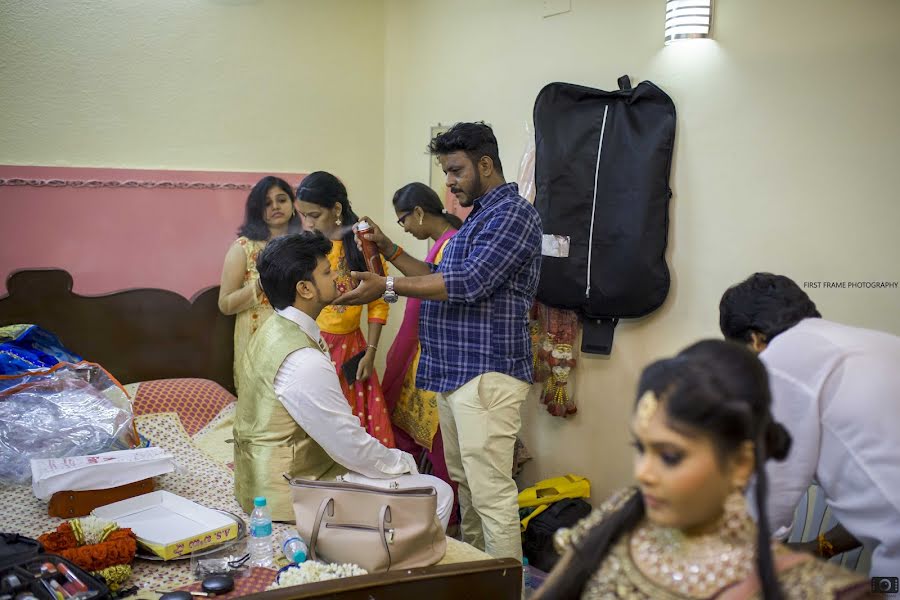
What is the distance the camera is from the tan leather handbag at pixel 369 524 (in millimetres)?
1864

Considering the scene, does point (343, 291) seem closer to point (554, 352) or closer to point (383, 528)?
point (554, 352)

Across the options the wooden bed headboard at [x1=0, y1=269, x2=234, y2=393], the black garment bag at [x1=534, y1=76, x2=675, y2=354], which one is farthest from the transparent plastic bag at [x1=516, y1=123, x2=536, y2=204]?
the wooden bed headboard at [x1=0, y1=269, x2=234, y2=393]

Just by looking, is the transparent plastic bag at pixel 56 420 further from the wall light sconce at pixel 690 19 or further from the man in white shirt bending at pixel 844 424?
the wall light sconce at pixel 690 19

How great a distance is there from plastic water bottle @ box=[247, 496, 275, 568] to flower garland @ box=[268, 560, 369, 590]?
26 cm

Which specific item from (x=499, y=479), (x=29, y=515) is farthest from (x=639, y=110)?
(x=29, y=515)

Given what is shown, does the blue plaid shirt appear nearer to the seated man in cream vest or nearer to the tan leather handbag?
the seated man in cream vest

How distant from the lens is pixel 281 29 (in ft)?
13.2

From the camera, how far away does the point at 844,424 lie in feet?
5.37

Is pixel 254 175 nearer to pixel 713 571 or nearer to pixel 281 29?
pixel 281 29

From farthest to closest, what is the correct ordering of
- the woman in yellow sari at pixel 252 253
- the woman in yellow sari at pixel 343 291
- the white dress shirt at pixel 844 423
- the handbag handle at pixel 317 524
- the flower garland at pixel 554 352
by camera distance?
the woman in yellow sari at pixel 252 253 < the flower garland at pixel 554 352 < the woman in yellow sari at pixel 343 291 < the handbag handle at pixel 317 524 < the white dress shirt at pixel 844 423

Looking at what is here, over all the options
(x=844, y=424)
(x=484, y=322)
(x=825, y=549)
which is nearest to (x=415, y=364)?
(x=484, y=322)

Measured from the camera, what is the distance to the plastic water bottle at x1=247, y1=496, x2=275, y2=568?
2092 mm

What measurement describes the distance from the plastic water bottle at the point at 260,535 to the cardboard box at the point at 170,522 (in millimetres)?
52

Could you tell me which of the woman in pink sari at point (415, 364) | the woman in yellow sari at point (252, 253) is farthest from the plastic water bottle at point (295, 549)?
the woman in yellow sari at point (252, 253)
